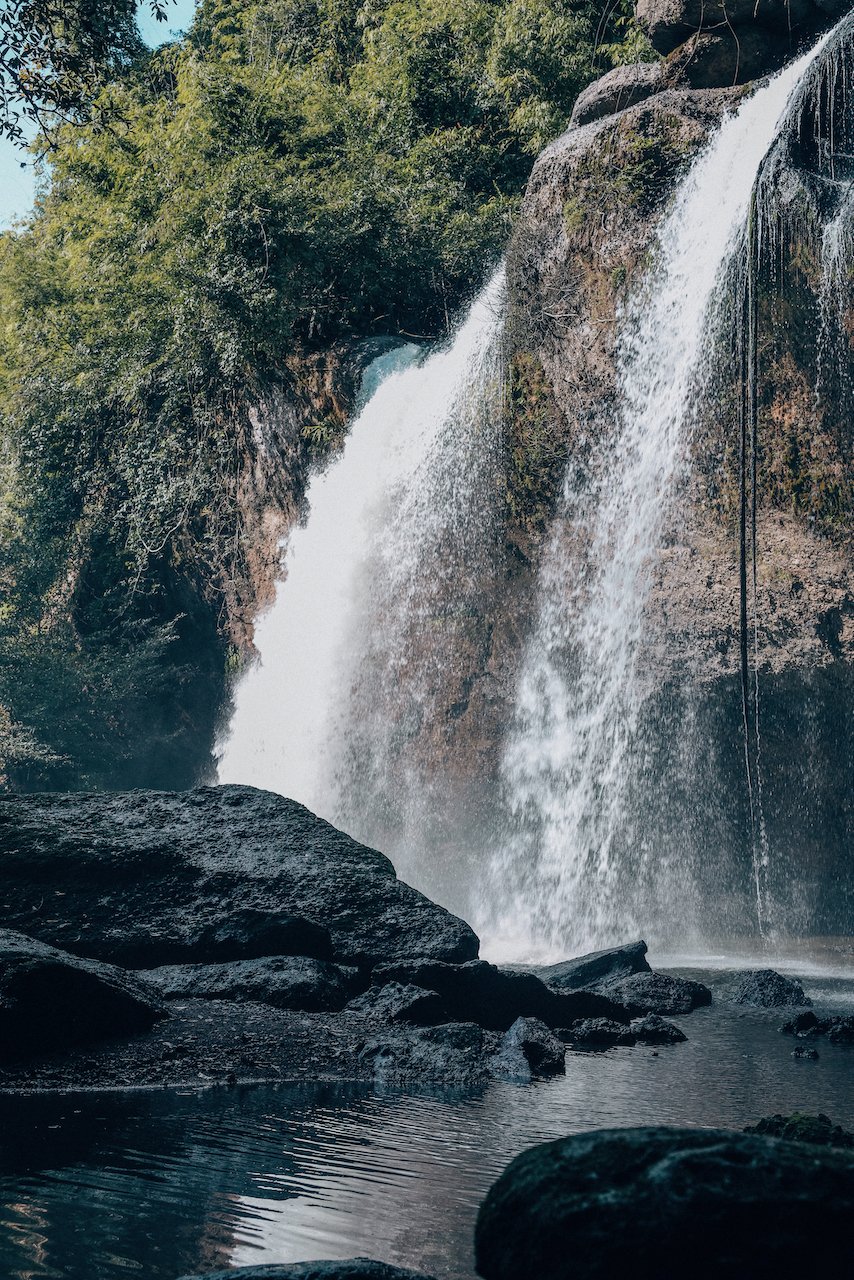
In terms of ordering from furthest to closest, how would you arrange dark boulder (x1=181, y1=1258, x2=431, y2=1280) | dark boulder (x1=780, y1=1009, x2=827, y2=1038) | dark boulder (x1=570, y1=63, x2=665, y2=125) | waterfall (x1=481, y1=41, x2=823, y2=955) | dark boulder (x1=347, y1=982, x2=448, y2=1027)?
dark boulder (x1=570, y1=63, x2=665, y2=125) → waterfall (x1=481, y1=41, x2=823, y2=955) → dark boulder (x1=780, y1=1009, x2=827, y2=1038) → dark boulder (x1=347, y1=982, x2=448, y2=1027) → dark boulder (x1=181, y1=1258, x2=431, y2=1280)

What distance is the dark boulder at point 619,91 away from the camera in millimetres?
15688

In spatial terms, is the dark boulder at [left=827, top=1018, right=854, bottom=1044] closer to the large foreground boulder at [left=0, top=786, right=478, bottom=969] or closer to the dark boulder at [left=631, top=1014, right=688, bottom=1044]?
the dark boulder at [left=631, top=1014, right=688, bottom=1044]

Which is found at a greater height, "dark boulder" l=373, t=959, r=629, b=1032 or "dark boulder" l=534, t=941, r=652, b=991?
"dark boulder" l=534, t=941, r=652, b=991

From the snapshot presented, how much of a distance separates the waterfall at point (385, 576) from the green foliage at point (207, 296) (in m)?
1.66

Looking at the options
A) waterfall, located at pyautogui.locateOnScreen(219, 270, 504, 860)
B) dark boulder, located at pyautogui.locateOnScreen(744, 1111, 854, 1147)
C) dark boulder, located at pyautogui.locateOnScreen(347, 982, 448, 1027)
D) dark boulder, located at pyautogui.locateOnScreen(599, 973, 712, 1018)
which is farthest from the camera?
waterfall, located at pyautogui.locateOnScreen(219, 270, 504, 860)

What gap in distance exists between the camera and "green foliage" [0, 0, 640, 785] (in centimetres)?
2000

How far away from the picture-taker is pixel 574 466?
49.2ft

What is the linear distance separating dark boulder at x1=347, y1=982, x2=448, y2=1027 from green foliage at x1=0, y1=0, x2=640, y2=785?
13.0m

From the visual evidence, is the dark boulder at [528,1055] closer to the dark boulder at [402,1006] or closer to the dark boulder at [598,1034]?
the dark boulder at [402,1006]

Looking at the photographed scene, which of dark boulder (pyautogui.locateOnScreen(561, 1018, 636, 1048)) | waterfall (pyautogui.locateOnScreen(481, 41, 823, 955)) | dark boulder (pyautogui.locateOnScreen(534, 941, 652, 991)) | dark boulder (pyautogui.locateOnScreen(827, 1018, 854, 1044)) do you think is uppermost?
waterfall (pyautogui.locateOnScreen(481, 41, 823, 955))

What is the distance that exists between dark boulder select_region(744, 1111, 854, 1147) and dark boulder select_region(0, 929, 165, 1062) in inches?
125

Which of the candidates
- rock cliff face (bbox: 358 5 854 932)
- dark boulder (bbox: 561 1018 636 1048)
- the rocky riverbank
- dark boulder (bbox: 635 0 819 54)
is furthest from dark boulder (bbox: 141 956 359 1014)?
dark boulder (bbox: 635 0 819 54)

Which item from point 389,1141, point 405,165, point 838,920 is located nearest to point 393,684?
point 838,920

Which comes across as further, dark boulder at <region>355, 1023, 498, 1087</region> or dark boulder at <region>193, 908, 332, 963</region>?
dark boulder at <region>193, 908, 332, 963</region>
